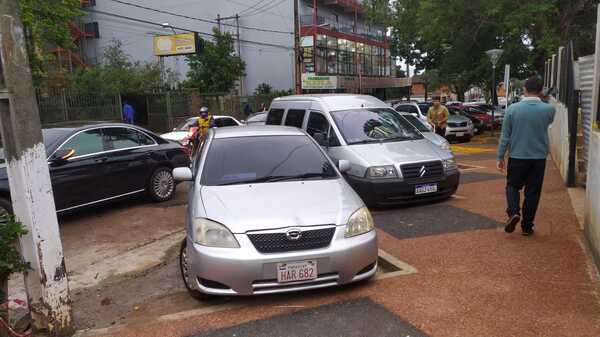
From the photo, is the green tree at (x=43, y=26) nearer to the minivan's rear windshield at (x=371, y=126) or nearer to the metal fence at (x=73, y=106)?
the metal fence at (x=73, y=106)

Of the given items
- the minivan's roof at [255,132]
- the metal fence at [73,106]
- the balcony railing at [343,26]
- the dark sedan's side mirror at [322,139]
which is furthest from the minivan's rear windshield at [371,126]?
the balcony railing at [343,26]

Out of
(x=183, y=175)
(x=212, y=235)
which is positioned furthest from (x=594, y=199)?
(x=183, y=175)

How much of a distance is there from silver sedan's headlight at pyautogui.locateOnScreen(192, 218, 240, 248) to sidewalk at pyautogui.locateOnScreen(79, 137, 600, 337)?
609 mm

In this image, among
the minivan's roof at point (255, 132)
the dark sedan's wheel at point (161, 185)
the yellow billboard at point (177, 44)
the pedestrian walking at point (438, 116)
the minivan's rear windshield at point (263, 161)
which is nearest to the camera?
the minivan's rear windshield at point (263, 161)

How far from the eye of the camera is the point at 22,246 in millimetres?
3887

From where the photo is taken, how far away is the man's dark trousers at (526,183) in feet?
18.3

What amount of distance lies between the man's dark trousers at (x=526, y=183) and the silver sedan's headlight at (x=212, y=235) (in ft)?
11.4

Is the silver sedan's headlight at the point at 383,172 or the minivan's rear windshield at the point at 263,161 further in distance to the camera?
the silver sedan's headlight at the point at 383,172

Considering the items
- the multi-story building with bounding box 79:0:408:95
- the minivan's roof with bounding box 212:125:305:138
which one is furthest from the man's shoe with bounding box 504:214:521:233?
the multi-story building with bounding box 79:0:408:95

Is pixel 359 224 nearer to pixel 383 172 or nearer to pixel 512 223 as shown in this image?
pixel 512 223

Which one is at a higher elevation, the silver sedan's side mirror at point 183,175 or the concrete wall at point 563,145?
the silver sedan's side mirror at point 183,175

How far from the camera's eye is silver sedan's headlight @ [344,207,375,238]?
4.39 metres

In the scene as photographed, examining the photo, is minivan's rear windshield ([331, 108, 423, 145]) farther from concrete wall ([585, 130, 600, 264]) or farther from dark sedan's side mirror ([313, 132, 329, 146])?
concrete wall ([585, 130, 600, 264])

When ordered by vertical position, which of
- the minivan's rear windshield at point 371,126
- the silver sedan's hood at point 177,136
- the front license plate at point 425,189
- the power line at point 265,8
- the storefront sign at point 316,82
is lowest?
the front license plate at point 425,189
